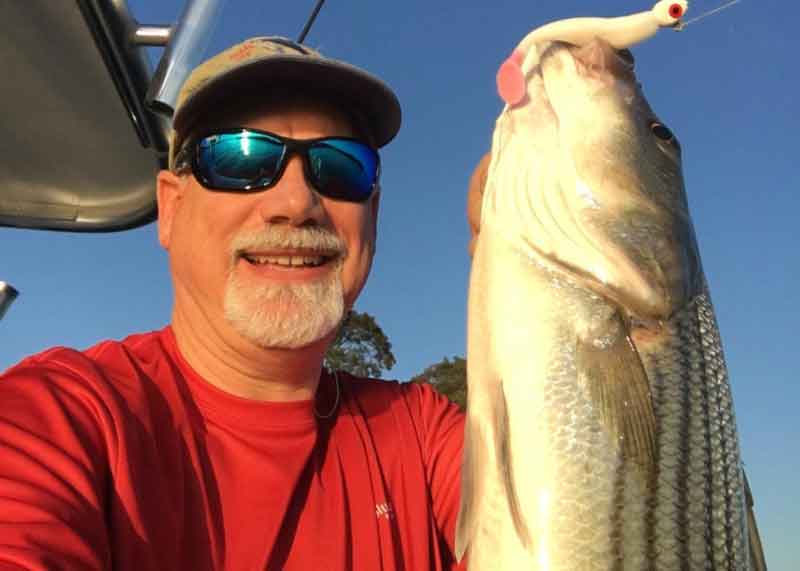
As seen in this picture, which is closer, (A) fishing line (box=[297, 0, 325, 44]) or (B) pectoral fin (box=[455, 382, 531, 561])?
(B) pectoral fin (box=[455, 382, 531, 561])

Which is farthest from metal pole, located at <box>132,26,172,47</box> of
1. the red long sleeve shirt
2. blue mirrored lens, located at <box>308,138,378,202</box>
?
the red long sleeve shirt

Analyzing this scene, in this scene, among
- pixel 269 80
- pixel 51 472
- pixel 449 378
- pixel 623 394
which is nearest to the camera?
pixel 51 472

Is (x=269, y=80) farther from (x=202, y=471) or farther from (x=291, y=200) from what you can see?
(x=202, y=471)

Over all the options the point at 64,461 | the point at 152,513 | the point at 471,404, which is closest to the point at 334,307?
the point at 471,404

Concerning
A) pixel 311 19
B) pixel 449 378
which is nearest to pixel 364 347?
pixel 449 378

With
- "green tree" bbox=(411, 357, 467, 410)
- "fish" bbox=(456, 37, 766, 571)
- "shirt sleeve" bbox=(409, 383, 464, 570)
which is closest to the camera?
"fish" bbox=(456, 37, 766, 571)

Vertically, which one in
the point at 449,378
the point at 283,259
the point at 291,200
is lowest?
the point at 283,259

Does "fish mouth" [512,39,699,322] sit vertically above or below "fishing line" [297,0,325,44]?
below

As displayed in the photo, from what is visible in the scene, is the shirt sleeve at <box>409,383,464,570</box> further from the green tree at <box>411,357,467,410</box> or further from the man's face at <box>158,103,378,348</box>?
the green tree at <box>411,357,467,410</box>

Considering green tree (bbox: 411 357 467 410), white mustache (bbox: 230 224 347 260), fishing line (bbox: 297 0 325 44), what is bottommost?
white mustache (bbox: 230 224 347 260)
